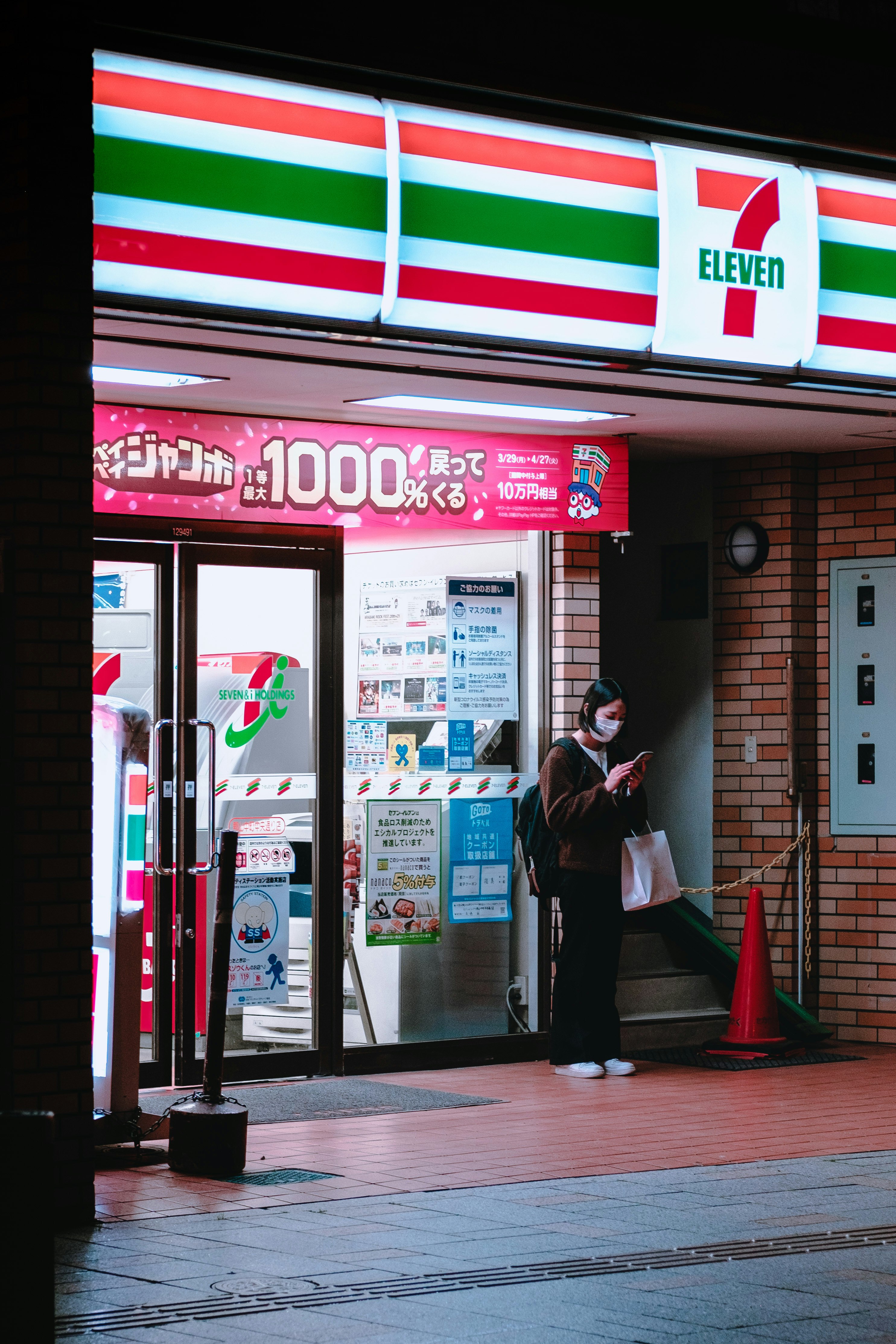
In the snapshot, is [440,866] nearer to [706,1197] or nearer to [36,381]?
[706,1197]

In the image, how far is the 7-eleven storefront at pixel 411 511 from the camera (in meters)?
7.12

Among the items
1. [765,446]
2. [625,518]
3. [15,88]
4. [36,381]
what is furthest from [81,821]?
[765,446]

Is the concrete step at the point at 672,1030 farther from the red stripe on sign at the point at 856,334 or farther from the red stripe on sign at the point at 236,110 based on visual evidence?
the red stripe on sign at the point at 236,110

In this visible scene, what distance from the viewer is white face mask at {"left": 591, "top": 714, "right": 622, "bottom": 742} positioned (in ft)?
31.3

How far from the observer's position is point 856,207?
8609mm

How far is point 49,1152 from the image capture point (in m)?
3.54

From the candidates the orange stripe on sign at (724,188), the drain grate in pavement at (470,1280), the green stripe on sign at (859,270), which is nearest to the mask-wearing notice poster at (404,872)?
the green stripe on sign at (859,270)

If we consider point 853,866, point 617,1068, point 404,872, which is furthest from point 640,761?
point 853,866

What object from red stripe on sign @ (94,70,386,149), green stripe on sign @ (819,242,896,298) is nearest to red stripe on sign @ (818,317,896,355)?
green stripe on sign @ (819,242,896,298)

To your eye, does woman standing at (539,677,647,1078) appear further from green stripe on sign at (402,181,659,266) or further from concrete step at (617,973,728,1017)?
green stripe on sign at (402,181,659,266)

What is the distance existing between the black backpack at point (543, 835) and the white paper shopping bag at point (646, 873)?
0.36 m

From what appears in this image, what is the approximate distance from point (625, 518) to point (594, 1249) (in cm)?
517

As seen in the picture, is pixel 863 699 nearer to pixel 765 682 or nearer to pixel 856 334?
pixel 765 682

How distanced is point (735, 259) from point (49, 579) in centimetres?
361
